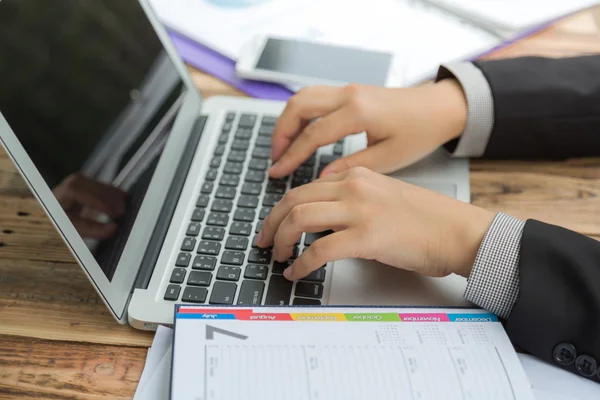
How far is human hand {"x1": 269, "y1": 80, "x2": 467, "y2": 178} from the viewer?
699 millimetres

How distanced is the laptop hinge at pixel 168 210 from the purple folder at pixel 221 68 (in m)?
0.09

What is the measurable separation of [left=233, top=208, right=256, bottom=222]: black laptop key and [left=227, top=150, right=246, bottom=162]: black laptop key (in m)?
0.09

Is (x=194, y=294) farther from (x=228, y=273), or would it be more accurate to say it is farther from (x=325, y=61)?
(x=325, y=61)

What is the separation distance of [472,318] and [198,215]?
30 cm

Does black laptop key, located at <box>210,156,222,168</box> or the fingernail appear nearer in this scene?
the fingernail

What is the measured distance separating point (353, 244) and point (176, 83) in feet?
1.10

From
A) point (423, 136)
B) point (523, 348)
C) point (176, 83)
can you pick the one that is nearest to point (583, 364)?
point (523, 348)

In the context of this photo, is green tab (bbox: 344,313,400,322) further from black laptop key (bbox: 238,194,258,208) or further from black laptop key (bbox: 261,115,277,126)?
black laptop key (bbox: 261,115,277,126)

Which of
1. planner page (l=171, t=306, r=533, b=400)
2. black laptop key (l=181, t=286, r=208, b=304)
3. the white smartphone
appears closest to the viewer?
planner page (l=171, t=306, r=533, b=400)

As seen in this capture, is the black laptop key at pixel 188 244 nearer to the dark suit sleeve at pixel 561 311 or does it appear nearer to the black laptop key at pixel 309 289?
the black laptop key at pixel 309 289

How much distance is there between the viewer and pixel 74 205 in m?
0.55

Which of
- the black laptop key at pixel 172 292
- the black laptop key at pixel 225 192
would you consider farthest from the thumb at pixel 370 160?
the black laptop key at pixel 172 292

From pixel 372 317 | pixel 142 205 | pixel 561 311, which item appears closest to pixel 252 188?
pixel 142 205

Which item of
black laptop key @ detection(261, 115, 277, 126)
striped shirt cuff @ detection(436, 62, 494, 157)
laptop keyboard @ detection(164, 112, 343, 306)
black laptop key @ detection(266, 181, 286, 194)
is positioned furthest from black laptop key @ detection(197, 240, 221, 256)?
striped shirt cuff @ detection(436, 62, 494, 157)
